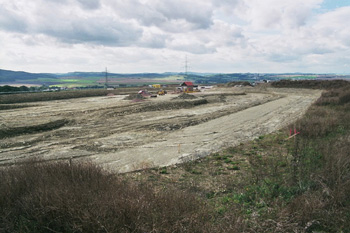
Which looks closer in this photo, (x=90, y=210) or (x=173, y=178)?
(x=90, y=210)

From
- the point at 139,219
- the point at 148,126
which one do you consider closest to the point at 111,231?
the point at 139,219

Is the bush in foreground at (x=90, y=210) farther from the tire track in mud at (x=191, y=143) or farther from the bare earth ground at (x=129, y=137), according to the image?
the bare earth ground at (x=129, y=137)

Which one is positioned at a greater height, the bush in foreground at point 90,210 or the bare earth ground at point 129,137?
the bush in foreground at point 90,210

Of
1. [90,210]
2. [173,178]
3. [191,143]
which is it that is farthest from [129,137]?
[90,210]

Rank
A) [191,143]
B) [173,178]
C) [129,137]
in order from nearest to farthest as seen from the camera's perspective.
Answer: [173,178], [191,143], [129,137]

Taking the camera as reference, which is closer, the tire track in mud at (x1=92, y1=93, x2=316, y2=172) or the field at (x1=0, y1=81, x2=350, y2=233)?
the field at (x1=0, y1=81, x2=350, y2=233)

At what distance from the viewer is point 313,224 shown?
564 cm

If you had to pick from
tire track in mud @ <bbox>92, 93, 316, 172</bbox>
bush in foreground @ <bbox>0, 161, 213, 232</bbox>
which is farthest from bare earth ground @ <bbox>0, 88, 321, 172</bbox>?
bush in foreground @ <bbox>0, 161, 213, 232</bbox>

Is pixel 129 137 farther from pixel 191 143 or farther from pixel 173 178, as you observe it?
pixel 173 178

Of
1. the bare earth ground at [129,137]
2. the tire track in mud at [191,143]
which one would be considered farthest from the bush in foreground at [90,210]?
the bare earth ground at [129,137]

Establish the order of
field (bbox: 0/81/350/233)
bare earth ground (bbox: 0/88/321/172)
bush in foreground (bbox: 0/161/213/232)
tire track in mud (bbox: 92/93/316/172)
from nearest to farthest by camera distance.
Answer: bush in foreground (bbox: 0/161/213/232), field (bbox: 0/81/350/233), tire track in mud (bbox: 92/93/316/172), bare earth ground (bbox: 0/88/321/172)

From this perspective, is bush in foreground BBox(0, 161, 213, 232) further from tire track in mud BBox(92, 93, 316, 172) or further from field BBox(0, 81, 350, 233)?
tire track in mud BBox(92, 93, 316, 172)

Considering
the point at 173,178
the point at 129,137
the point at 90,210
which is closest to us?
the point at 90,210

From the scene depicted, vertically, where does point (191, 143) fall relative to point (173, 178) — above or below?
above
